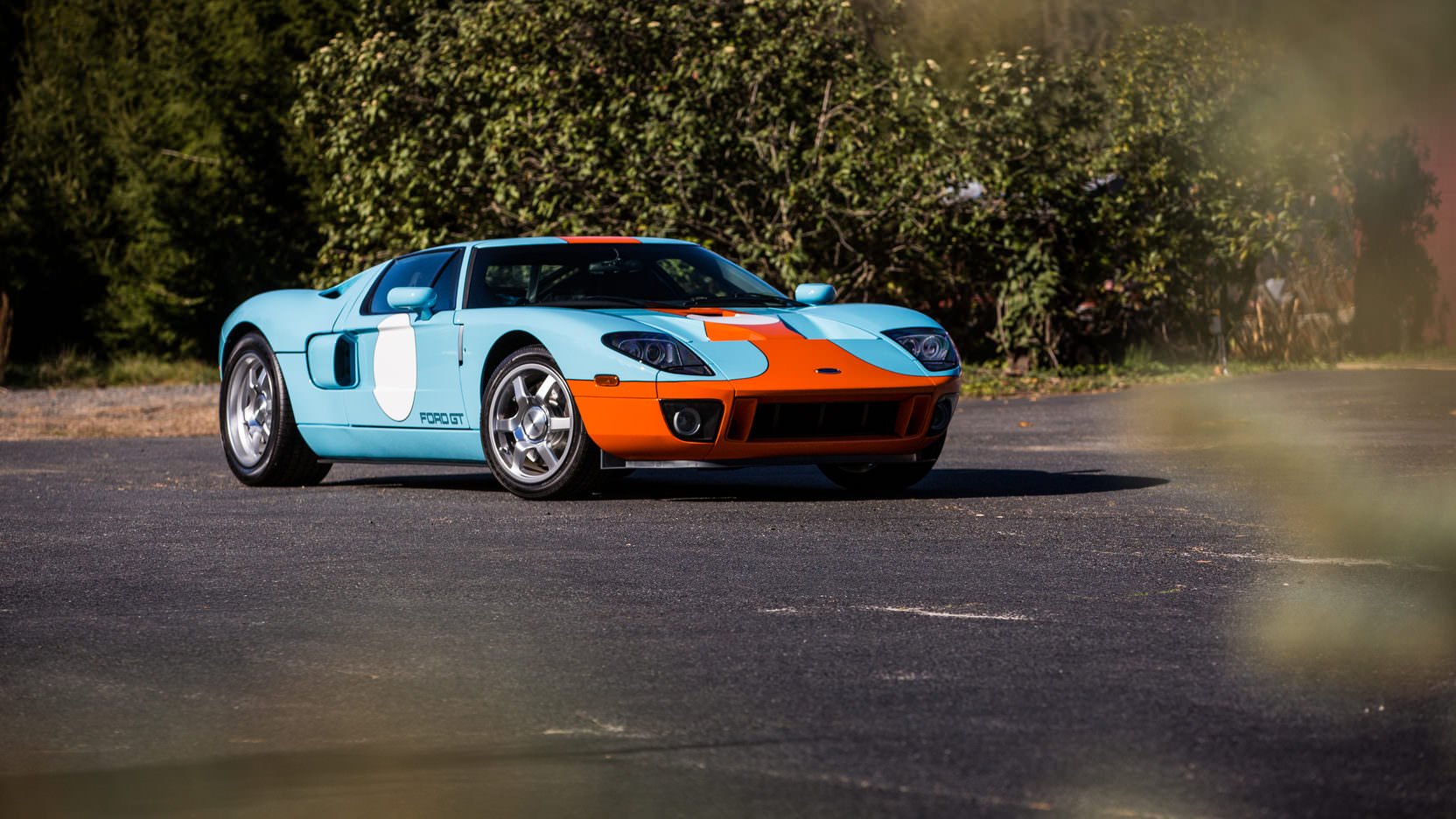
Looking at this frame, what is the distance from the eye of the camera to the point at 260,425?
9.41 metres

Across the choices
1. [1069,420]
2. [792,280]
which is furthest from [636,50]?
[1069,420]

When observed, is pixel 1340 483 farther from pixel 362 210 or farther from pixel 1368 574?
pixel 362 210

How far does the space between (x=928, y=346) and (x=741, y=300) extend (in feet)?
3.02

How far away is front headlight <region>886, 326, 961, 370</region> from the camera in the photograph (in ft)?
25.8

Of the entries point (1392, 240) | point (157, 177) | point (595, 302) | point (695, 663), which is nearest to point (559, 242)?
point (595, 302)

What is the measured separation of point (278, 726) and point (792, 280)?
46.5 feet

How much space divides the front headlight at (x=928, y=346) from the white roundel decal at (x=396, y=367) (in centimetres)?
226

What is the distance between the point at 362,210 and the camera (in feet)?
61.6

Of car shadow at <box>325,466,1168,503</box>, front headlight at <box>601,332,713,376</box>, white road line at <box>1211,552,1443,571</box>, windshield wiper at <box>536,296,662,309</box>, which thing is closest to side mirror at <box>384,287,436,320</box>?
windshield wiper at <box>536,296,662,309</box>

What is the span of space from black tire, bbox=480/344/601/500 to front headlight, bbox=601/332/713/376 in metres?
0.34

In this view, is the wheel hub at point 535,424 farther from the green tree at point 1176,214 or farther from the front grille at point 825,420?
the green tree at point 1176,214

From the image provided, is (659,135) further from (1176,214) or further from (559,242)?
(559,242)

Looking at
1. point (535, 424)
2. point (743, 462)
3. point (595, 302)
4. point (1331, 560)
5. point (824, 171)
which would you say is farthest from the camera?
point (824, 171)

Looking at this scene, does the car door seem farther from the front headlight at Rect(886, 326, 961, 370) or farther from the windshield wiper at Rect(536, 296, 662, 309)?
the front headlight at Rect(886, 326, 961, 370)
